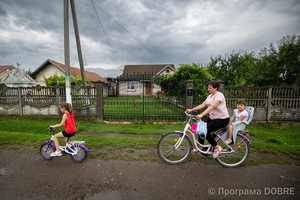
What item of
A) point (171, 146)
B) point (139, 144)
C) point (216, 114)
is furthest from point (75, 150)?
point (216, 114)

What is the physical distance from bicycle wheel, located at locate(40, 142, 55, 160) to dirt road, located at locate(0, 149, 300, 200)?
0.41 ft

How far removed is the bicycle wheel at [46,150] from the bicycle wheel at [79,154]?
23.5 inches

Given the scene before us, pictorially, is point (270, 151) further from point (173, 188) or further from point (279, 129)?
point (279, 129)

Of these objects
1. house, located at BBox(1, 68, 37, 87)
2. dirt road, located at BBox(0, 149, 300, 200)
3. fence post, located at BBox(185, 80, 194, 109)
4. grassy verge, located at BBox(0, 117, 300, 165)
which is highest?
house, located at BBox(1, 68, 37, 87)

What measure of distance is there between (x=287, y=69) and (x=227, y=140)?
941cm

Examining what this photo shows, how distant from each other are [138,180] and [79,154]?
1.68m

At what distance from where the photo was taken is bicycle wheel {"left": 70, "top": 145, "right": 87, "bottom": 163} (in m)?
3.58

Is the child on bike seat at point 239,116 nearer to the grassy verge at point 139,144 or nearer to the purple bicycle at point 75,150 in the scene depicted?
the grassy verge at point 139,144

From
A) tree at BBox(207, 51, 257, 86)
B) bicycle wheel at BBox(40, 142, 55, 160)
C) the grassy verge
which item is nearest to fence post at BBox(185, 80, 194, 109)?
the grassy verge

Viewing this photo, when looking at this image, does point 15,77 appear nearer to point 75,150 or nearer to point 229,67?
point 75,150

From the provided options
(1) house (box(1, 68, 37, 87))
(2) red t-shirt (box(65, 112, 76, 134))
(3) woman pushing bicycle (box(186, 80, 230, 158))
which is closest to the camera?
(3) woman pushing bicycle (box(186, 80, 230, 158))

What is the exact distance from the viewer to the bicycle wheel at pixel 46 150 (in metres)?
3.70

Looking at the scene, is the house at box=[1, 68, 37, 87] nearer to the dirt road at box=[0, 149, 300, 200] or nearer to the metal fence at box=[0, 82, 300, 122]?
the metal fence at box=[0, 82, 300, 122]

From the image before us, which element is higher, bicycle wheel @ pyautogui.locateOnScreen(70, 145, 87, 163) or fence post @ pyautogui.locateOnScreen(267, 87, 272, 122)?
fence post @ pyautogui.locateOnScreen(267, 87, 272, 122)
